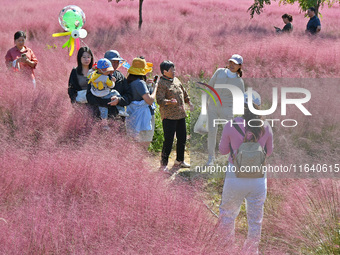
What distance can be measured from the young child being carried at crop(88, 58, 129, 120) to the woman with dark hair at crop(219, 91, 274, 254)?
6.42 ft

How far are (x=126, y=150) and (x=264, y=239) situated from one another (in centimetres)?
179

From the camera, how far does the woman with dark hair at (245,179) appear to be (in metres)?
3.37

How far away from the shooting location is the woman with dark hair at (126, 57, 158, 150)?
16.6ft

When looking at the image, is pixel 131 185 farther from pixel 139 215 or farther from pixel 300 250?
pixel 300 250

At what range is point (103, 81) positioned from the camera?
16.3ft

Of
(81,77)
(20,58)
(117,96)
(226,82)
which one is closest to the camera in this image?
(117,96)

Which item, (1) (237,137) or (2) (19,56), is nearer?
(1) (237,137)

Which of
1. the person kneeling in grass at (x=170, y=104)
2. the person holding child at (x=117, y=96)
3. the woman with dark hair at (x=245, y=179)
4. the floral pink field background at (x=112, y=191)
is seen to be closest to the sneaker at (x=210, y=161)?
the person kneeling in grass at (x=170, y=104)

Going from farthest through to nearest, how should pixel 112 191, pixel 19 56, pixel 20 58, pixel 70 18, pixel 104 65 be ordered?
pixel 70 18 < pixel 19 56 < pixel 20 58 < pixel 104 65 < pixel 112 191

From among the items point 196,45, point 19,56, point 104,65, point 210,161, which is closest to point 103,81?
point 104,65

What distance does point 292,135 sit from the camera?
625cm

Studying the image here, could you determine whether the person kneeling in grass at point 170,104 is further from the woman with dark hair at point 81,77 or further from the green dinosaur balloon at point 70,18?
the green dinosaur balloon at point 70,18

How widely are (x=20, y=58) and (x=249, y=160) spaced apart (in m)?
4.54

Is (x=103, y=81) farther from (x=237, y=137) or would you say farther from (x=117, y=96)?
(x=237, y=137)
